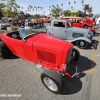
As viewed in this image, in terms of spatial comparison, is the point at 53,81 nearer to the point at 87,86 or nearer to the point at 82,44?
the point at 87,86

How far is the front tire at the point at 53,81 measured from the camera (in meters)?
3.06

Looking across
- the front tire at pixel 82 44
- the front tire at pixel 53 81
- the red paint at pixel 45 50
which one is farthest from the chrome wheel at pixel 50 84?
the front tire at pixel 82 44

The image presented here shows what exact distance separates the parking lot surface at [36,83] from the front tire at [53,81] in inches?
5.9

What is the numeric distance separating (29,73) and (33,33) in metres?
1.62

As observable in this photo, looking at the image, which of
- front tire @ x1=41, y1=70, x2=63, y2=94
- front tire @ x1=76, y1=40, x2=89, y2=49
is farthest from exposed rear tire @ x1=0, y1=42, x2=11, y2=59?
front tire @ x1=76, y1=40, x2=89, y2=49

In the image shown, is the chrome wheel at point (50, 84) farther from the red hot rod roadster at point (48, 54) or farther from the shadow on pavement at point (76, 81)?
the shadow on pavement at point (76, 81)

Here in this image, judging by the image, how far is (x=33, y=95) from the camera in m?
3.18

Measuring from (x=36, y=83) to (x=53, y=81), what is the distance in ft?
2.77

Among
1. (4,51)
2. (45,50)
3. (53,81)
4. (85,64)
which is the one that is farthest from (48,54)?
(4,51)

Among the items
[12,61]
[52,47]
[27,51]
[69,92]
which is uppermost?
[52,47]

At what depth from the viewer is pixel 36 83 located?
3686 mm

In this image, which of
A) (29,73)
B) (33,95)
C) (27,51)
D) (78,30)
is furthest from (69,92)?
(78,30)

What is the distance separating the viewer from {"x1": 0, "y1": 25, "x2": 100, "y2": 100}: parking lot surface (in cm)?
315

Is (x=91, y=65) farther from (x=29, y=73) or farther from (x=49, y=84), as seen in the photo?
(x=29, y=73)
